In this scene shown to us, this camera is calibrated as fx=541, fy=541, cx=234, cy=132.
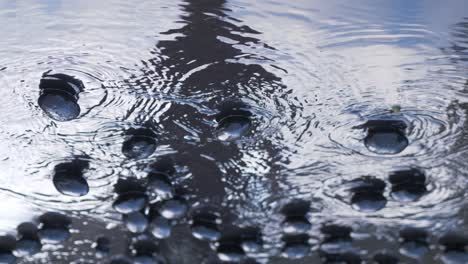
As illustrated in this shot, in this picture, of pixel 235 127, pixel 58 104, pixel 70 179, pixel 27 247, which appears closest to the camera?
pixel 58 104

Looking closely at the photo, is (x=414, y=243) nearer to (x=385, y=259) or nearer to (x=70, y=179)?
(x=385, y=259)

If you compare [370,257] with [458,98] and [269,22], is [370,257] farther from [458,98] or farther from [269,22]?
[269,22]

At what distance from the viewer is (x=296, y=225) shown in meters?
2.29

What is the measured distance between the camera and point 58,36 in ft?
5.16

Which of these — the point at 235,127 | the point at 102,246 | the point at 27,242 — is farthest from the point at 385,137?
the point at 27,242

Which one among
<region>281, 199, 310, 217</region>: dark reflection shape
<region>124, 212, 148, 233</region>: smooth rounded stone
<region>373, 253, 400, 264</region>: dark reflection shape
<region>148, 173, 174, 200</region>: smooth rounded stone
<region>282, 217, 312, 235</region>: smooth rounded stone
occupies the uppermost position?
<region>373, 253, 400, 264</region>: dark reflection shape

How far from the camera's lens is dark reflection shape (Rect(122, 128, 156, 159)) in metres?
1.85

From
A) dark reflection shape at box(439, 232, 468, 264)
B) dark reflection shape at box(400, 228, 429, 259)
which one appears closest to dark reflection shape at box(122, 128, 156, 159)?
dark reflection shape at box(400, 228, 429, 259)

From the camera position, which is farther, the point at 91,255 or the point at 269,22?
the point at 91,255

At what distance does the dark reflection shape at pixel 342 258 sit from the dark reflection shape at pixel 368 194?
445 millimetres

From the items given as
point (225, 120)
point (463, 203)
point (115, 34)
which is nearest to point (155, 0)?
point (115, 34)

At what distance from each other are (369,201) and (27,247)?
1492mm

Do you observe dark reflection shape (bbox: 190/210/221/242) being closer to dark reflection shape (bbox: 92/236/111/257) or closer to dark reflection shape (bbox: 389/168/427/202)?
dark reflection shape (bbox: 92/236/111/257)

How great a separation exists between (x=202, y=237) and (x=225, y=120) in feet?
2.39
